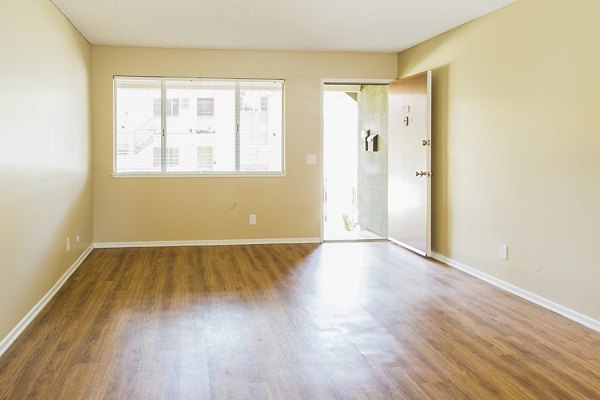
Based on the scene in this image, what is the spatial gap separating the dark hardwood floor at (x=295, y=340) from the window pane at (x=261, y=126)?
6.71 feet

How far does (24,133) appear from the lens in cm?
365

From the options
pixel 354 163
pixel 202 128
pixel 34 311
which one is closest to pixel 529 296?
pixel 34 311

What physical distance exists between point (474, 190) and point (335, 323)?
7.50 feet

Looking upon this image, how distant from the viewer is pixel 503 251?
4738 millimetres

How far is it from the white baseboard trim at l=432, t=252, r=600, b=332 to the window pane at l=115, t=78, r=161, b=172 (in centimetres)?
360

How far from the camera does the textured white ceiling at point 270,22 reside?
474cm

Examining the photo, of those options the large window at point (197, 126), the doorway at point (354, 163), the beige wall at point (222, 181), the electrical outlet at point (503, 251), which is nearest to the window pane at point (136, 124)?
the large window at point (197, 126)

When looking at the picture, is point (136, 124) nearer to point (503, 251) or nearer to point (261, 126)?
point (261, 126)

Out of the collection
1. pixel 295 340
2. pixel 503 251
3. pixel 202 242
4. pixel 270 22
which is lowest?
pixel 295 340

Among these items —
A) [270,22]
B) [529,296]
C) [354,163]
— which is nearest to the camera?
[529,296]

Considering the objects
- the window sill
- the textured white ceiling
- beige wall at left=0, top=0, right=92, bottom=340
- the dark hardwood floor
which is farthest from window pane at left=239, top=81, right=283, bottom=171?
the dark hardwood floor

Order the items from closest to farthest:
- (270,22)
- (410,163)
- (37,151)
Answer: (37,151) → (270,22) → (410,163)

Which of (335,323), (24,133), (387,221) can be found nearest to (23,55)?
(24,133)

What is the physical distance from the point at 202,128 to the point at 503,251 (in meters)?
3.82
